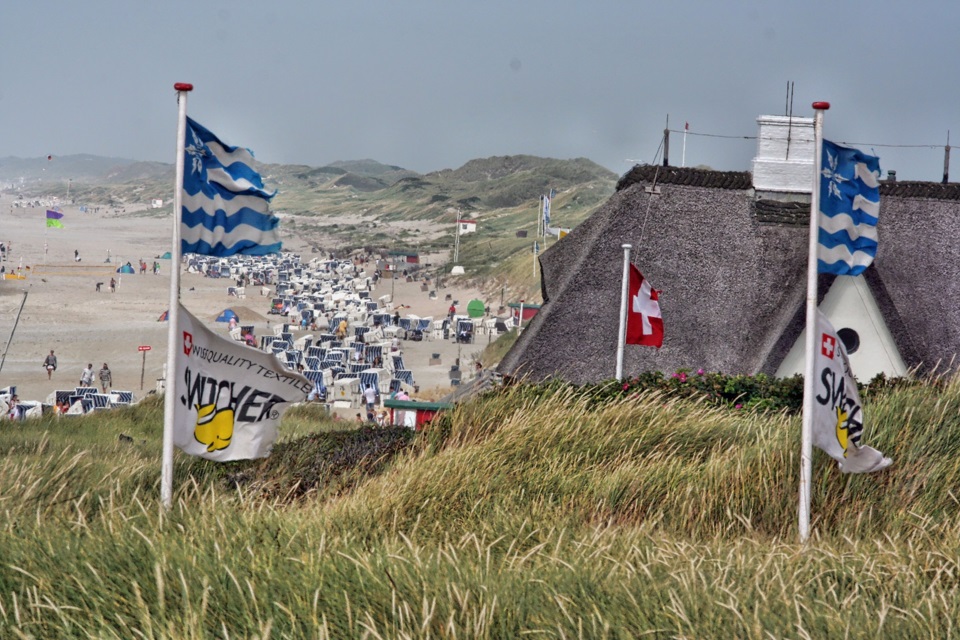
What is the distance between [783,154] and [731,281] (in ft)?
10.2

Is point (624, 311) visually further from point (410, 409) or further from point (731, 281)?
point (410, 409)

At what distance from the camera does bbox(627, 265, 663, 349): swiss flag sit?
43.8 ft

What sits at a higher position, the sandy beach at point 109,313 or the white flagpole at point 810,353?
the white flagpole at point 810,353

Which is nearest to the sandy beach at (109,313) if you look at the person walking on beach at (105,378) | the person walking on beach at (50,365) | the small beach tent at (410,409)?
the person walking on beach at (50,365)

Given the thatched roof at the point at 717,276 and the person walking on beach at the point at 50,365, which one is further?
the person walking on beach at the point at 50,365

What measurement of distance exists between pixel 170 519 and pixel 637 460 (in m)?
3.59

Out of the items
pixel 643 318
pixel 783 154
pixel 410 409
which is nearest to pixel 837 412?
pixel 643 318

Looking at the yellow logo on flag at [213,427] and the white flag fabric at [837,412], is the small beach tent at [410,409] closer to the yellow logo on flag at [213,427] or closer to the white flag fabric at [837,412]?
the yellow logo on flag at [213,427]

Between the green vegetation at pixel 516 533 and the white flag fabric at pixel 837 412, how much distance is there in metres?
0.30

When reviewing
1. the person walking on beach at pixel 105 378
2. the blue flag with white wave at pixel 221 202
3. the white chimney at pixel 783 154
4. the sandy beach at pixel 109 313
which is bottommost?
the person walking on beach at pixel 105 378

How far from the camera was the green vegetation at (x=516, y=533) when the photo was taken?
4539mm

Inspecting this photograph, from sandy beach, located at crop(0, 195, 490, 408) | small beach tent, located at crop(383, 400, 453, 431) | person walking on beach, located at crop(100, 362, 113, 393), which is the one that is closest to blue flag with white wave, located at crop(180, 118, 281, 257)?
small beach tent, located at crop(383, 400, 453, 431)

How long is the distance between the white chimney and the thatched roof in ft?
0.94

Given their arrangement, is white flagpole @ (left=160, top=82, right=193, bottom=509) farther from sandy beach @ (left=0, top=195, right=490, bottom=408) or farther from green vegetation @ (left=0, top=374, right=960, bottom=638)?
sandy beach @ (left=0, top=195, right=490, bottom=408)
